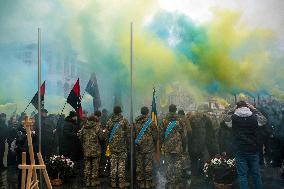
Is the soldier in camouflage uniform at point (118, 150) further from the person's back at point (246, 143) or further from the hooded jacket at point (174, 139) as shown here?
the person's back at point (246, 143)

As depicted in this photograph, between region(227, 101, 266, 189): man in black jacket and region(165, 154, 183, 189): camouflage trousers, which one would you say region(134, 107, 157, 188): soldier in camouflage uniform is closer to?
region(165, 154, 183, 189): camouflage trousers

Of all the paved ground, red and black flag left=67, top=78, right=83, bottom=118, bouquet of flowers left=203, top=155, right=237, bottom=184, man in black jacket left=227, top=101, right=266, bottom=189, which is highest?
red and black flag left=67, top=78, right=83, bottom=118

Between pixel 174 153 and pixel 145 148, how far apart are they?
0.79 meters

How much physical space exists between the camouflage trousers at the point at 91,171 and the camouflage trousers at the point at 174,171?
1.93 meters

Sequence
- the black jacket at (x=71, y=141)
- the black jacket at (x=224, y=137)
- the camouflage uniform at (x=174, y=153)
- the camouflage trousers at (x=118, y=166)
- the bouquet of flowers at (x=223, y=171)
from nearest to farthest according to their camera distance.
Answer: the bouquet of flowers at (x=223, y=171), the camouflage uniform at (x=174, y=153), the camouflage trousers at (x=118, y=166), the black jacket at (x=224, y=137), the black jacket at (x=71, y=141)

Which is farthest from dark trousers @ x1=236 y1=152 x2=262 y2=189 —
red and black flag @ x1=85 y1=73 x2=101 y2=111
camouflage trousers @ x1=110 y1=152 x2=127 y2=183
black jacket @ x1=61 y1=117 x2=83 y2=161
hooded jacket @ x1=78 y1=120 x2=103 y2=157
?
red and black flag @ x1=85 y1=73 x2=101 y2=111

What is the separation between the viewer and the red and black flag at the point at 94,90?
529 inches

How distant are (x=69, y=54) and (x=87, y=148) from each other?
16.1 ft

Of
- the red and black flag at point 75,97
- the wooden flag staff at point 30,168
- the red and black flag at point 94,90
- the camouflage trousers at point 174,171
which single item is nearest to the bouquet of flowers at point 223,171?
the camouflage trousers at point 174,171

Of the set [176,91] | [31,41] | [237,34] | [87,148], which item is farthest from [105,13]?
[87,148]

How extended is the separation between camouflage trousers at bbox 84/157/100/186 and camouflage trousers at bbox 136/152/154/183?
110 cm

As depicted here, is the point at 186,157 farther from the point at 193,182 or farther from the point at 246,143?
the point at 246,143

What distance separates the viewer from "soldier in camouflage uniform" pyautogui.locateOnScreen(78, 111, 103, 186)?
10.7 m

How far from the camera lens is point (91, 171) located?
10.8 m
